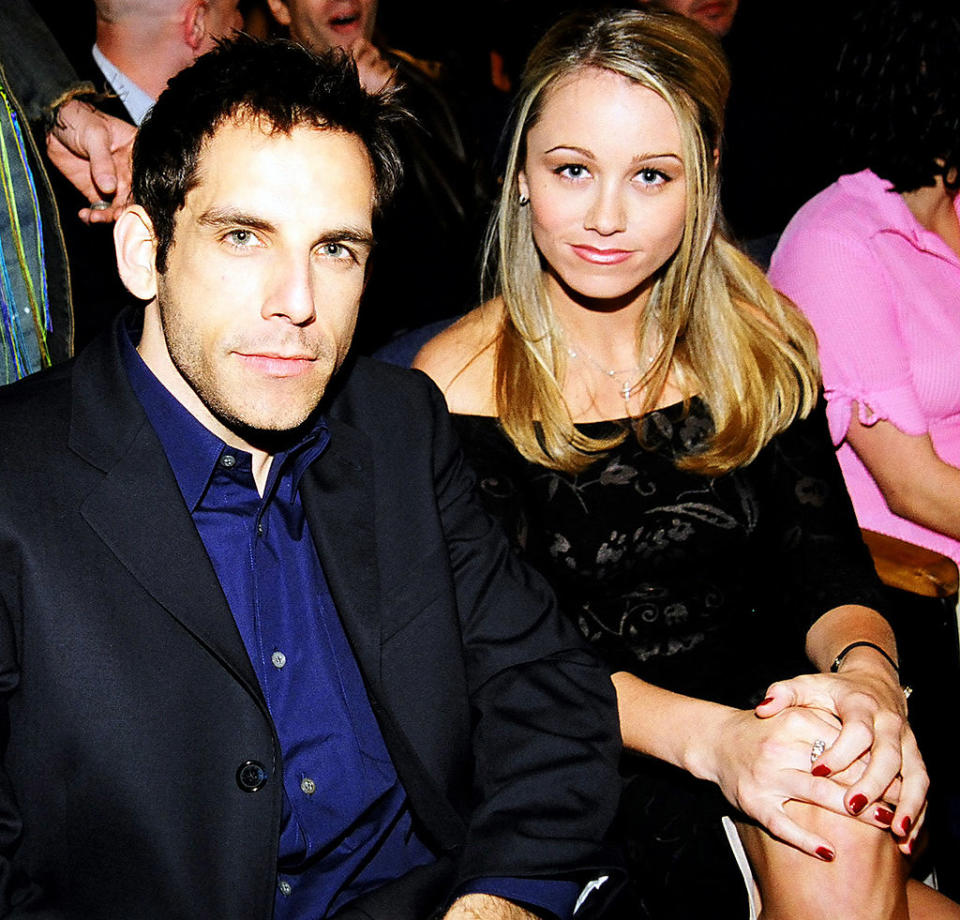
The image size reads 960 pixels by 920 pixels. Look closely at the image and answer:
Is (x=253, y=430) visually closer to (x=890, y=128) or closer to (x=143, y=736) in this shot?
(x=143, y=736)

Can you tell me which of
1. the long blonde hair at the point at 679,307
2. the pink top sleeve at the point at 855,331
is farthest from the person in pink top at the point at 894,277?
the long blonde hair at the point at 679,307

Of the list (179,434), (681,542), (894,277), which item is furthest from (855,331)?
(179,434)

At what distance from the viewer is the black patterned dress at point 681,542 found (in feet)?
6.39

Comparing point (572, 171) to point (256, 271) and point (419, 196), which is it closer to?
point (256, 271)

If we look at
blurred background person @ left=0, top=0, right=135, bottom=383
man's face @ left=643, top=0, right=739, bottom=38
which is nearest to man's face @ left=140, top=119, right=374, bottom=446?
blurred background person @ left=0, top=0, right=135, bottom=383

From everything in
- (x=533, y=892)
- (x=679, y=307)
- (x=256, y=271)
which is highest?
(x=256, y=271)

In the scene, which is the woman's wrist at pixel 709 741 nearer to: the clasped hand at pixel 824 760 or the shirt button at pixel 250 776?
the clasped hand at pixel 824 760

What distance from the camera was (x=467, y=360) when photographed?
205 cm

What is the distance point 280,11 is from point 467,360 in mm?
1428

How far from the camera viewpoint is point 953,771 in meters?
2.00

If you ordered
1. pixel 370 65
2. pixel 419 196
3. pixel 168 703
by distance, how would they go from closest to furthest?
pixel 168 703, pixel 370 65, pixel 419 196

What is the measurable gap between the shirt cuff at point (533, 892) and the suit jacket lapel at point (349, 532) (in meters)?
0.30

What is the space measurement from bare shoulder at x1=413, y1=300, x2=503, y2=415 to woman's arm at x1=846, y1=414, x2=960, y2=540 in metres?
0.78

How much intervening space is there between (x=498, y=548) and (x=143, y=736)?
2.08 ft
